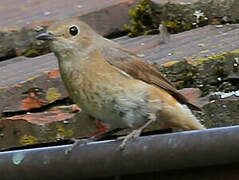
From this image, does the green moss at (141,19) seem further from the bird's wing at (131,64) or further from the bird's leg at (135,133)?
the bird's leg at (135,133)

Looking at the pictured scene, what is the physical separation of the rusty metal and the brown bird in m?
0.66

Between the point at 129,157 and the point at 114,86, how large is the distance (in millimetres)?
970

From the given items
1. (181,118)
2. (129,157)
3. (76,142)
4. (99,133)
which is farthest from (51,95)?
(129,157)

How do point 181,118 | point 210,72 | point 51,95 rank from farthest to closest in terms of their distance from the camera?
1. point 181,118
2. point 51,95
3. point 210,72

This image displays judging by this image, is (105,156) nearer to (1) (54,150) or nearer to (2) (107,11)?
(1) (54,150)

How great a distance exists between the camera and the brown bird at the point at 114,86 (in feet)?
13.4

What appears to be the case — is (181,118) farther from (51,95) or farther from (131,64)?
(51,95)

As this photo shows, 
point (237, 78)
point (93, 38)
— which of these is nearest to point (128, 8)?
point (93, 38)

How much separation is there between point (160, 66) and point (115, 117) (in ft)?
1.20

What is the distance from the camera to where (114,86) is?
4.11 meters

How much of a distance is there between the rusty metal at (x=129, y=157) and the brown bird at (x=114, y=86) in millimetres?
662

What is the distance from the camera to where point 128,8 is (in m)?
4.86

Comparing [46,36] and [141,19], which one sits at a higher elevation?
[46,36]

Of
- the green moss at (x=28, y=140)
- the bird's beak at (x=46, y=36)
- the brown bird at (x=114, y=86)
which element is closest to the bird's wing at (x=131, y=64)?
the brown bird at (x=114, y=86)
